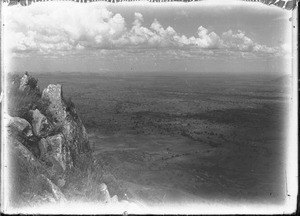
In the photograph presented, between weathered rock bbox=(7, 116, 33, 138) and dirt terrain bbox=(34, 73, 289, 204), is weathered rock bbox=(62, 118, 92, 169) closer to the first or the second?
dirt terrain bbox=(34, 73, 289, 204)

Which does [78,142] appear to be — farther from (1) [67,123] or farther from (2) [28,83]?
(2) [28,83]

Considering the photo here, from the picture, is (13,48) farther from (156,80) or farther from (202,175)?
(202,175)

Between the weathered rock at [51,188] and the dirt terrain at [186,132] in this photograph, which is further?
the dirt terrain at [186,132]

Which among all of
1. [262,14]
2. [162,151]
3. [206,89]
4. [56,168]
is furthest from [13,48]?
[262,14]

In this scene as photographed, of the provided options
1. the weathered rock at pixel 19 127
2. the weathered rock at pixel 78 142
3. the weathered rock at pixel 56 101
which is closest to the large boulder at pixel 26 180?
the weathered rock at pixel 19 127

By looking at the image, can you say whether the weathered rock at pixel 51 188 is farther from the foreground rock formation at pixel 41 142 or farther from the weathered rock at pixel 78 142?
the weathered rock at pixel 78 142

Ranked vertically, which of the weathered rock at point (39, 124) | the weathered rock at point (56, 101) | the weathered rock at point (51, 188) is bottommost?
the weathered rock at point (51, 188)

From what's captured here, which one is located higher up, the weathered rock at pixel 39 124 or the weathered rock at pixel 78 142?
the weathered rock at pixel 39 124

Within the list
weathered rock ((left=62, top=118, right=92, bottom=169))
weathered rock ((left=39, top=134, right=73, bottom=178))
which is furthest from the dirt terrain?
weathered rock ((left=39, top=134, right=73, bottom=178))
